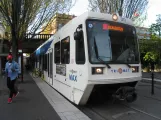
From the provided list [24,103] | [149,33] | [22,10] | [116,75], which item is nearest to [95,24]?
[116,75]

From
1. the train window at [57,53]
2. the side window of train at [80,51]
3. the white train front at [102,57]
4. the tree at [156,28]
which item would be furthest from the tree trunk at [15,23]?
the tree at [156,28]

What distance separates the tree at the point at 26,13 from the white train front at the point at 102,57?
7824mm

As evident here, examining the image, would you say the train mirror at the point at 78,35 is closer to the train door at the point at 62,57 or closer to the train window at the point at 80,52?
the train window at the point at 80,52

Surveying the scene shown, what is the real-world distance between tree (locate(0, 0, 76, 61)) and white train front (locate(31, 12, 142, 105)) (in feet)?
25.7

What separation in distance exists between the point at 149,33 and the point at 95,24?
3005 centimetres

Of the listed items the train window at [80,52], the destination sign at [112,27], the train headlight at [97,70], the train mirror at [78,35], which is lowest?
the train headlight at [97,70]

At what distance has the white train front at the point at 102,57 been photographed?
7113mm

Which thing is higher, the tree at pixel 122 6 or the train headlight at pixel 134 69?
the tree at pixel 122 6

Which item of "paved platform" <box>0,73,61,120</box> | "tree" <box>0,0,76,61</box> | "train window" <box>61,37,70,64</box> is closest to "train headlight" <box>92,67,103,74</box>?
"paved platform" <box>0,73,61,120</box>

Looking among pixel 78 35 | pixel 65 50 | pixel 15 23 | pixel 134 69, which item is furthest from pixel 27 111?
pixel 15 23

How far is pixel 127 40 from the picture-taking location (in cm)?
795

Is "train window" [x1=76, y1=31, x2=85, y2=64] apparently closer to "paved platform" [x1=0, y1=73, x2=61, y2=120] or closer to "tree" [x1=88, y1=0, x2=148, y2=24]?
"paved platform" [x1=0, y1=73, x2=61, y2=120]

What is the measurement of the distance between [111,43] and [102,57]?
1.93 feet

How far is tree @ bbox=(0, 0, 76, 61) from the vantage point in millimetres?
15016
